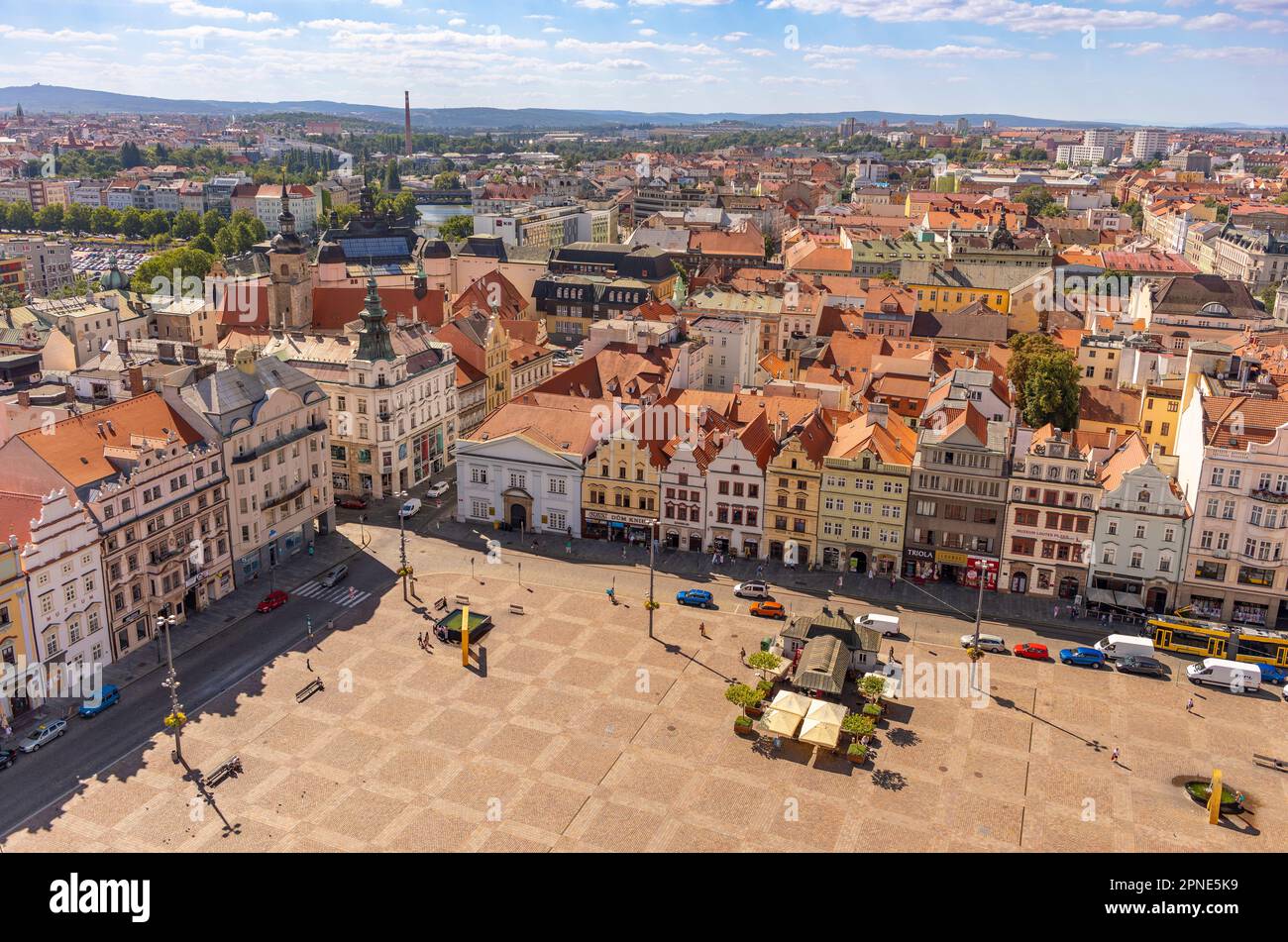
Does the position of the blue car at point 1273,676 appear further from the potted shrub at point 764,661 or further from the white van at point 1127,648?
the potted shrub at point 764,661

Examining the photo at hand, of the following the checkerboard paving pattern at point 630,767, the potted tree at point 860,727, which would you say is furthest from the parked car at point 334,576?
the potted tree at point 860,727

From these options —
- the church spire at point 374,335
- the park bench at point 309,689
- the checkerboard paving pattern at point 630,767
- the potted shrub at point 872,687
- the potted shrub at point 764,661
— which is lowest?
the checkerboard paving pattern at point 630,767

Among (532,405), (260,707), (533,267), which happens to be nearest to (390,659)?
(260,707)

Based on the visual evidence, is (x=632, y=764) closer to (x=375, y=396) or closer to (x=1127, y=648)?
(x=1127, y=648)

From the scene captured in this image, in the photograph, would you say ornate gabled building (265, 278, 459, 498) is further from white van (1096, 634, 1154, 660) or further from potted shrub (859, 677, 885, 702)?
white van (1096, 634, 1154, 660)

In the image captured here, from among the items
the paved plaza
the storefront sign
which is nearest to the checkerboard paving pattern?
the paved plaza

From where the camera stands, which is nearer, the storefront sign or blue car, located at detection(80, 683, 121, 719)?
blue car, located at detection(80, 683, 121, 719)
